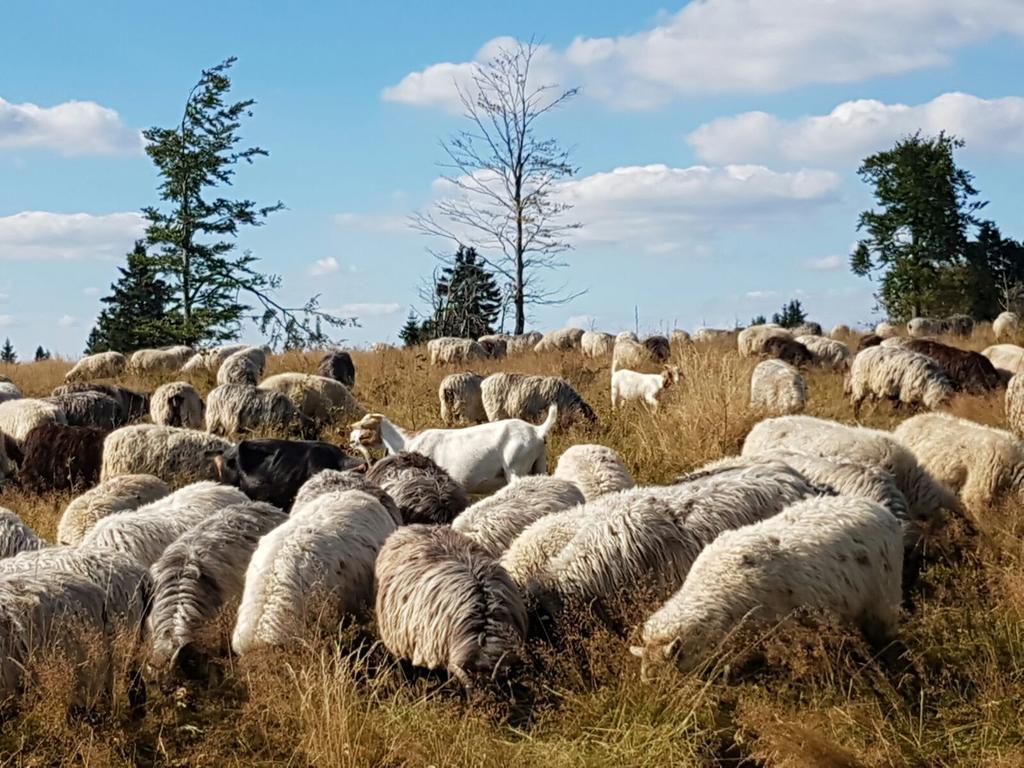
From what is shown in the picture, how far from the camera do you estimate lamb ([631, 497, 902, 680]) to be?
5.98 metres

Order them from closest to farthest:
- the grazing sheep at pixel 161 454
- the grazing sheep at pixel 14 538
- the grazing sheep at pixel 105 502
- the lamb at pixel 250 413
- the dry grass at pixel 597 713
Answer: the dry grass at pixel 597 713 < the grazing sheep at pixel 14 538 < the grazing sheep at pixel 105 502 < the grazing sheep at pixel 161 454 < the lamb at pixel 250 413

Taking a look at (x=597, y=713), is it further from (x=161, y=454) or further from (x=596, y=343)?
(x=596, y=343)

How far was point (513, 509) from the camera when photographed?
8164mm

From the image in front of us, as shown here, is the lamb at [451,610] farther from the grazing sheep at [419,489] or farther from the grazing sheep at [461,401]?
the grazing sheep at [461,401]

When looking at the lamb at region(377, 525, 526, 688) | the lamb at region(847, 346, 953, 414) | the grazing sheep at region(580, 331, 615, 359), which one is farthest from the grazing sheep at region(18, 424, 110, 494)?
the grazing sheep at region(580, 331, 615, 359)

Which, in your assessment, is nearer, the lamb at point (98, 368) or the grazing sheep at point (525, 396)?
the grazing sheep at point (525, 396)

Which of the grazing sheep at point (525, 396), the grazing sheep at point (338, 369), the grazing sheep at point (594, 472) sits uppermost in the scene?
the grazing sheep at point (338, 369)

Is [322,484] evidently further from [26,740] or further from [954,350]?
[954,350]

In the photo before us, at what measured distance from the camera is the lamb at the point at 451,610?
19.3 feet

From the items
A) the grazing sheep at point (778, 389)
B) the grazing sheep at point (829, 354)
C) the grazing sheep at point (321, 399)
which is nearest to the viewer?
the grazing sheep at point (778, 389)

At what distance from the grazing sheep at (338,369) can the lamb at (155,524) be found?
12094 mm

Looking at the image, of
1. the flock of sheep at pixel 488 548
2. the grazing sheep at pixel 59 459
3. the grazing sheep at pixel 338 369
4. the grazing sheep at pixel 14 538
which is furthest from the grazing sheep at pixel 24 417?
the grazing sheep at pixel 338 369

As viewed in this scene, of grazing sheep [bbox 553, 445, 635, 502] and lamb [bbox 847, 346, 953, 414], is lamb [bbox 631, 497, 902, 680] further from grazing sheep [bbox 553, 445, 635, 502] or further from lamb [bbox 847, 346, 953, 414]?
lamb [bbox 847, 346, 953, 414]

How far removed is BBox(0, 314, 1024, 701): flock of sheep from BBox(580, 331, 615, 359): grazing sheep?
1778cm
